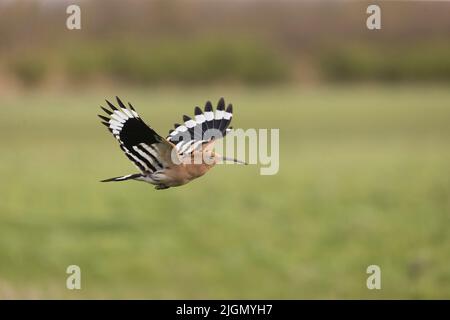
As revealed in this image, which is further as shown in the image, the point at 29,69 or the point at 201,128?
the point at 29,69

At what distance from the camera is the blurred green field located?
14.9 metres

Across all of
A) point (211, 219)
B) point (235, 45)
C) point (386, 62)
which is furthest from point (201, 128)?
point (386, 62)

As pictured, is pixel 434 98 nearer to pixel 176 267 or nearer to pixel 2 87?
pixel 2 87

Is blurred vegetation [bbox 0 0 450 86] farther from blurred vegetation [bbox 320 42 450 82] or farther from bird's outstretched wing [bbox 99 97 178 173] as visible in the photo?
bird's outstretched wing [bbox 99 97 178 173]

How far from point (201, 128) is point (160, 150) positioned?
0.52 metres

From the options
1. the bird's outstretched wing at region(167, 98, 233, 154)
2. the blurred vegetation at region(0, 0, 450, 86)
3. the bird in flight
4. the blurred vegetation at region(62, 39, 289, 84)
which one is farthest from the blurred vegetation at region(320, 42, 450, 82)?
the bird in flight

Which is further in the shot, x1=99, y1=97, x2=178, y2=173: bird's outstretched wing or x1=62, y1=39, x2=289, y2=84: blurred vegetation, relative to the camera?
x1=62, y1=39, x2=289, y2=84: blurred vegetation

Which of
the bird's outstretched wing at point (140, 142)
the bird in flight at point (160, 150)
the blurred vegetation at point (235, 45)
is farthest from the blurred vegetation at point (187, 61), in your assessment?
the bird's outstretched wing at point (140, 142)

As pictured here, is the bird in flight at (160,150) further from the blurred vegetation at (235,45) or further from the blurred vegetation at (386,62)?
the blurred vegetation at (386,62)

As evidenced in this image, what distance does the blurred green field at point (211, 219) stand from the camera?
14938mm

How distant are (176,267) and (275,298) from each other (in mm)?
2161

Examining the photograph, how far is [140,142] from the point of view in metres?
3.26

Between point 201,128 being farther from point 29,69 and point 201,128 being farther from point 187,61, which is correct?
point 187,61

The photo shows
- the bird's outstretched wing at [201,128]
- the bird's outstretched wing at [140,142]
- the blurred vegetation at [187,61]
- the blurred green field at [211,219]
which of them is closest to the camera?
the bird's outstretched wing at [140,142]
